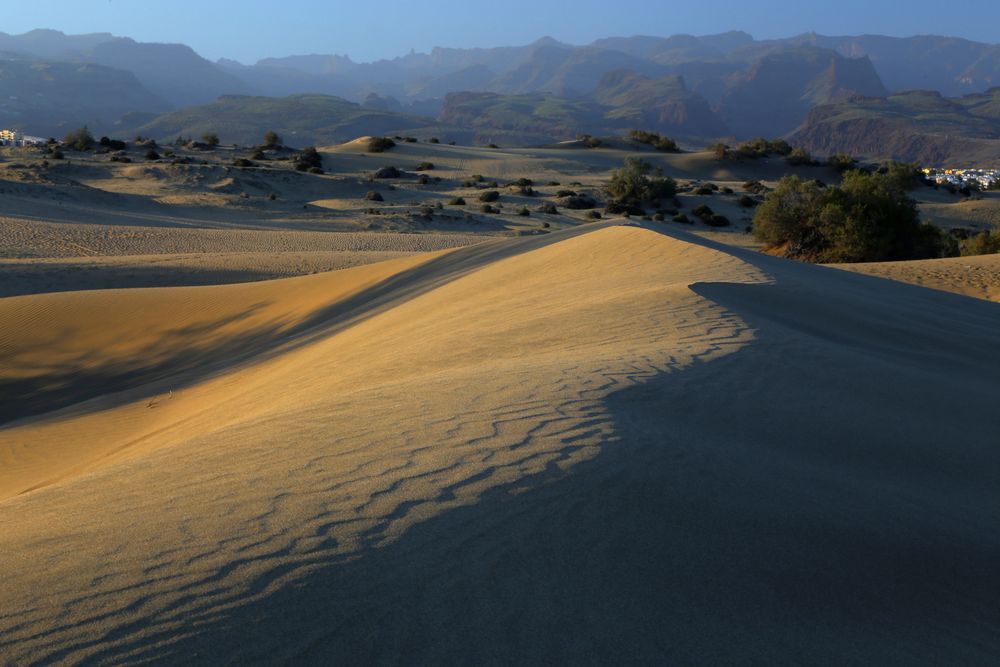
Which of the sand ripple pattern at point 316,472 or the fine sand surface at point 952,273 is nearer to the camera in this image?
the sand ripple pattern at point 316,472

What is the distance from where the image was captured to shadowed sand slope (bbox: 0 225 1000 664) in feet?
10.6

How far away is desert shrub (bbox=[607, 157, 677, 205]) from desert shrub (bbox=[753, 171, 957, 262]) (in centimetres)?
1336

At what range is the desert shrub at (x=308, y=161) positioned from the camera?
46875 millimetres

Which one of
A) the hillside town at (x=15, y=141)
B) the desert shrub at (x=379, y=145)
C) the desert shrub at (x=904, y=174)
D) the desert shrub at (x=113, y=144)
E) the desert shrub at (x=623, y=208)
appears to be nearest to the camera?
the desert shrub at (x=623, y=208)

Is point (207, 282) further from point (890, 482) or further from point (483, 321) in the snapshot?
point (890, 482)

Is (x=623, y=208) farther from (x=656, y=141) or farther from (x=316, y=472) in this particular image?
(x=316, y=472)

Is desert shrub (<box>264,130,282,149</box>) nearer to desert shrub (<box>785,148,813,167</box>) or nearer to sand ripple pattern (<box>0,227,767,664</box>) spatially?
desert shrub (<box>785,148,813,167</box>)

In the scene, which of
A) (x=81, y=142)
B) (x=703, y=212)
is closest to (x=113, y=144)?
(x=81, y=142)

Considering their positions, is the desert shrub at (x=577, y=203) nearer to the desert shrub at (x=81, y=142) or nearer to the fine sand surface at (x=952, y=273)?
the fine sand surface at (x=952, y=273)

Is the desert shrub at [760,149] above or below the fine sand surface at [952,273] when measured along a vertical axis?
above

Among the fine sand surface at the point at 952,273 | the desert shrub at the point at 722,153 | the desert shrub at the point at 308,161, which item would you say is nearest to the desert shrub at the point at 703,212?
the fine sand surface at the point at 952,273

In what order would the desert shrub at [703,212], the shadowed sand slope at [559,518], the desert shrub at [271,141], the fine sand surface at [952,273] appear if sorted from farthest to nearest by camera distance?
the desert shrub at [271,141] < the desert shrub at [703,212] < the fine sand surface at [952,273] < the shadowed sand slope at [559,518]

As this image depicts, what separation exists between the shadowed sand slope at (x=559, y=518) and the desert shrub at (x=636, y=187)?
32.9 m

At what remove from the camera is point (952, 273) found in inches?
784
